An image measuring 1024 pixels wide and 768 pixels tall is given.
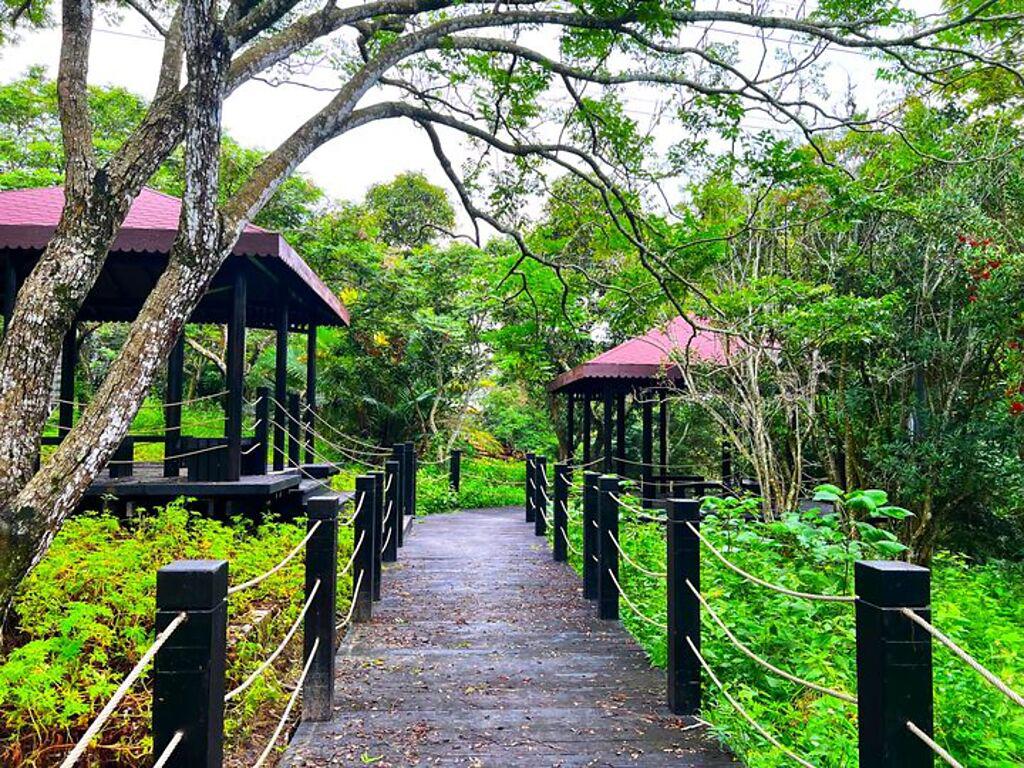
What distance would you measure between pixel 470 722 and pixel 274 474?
6.02m

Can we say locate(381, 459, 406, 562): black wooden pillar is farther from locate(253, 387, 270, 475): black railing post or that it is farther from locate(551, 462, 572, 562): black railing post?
locate(551, 462, 572, 562): black railing post

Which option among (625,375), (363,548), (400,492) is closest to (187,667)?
(363,548)

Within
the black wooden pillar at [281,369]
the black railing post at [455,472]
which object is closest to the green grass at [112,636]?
the black wooden pillar at [281,369]

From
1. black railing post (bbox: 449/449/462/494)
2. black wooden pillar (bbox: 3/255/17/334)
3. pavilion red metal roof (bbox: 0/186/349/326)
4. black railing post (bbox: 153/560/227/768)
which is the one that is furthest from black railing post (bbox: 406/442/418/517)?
black railing post (bbox: 153/560/227/768)

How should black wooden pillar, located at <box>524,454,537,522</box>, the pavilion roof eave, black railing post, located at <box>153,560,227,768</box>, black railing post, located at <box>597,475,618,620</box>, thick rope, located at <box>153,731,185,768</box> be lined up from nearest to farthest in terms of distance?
1. thick rope, located at <box>153,731,185,768</box>
2. black railing post, located at <box>153,560,227,768</box>
3. black railing post, located at <box>597,475,618,620</box>
4. black wooden pillar, located at <box>524,454,537,522</box>
5. the pavilion roof eave

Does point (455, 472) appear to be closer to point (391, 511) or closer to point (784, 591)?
point (391, 511)

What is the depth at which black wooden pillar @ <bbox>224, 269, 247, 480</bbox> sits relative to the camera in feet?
25.0

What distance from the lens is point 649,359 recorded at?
1231 centimetres

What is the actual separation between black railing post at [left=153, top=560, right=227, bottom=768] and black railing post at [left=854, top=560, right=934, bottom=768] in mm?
1732

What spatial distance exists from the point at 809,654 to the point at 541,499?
747cm

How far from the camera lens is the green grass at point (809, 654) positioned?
3080 mm

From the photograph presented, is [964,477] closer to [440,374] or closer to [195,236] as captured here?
[195,236]

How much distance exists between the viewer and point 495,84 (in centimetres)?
727

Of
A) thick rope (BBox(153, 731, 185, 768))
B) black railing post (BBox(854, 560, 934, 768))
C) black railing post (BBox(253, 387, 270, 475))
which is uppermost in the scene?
black railing post (BBox(253, 387, 270, 475))
